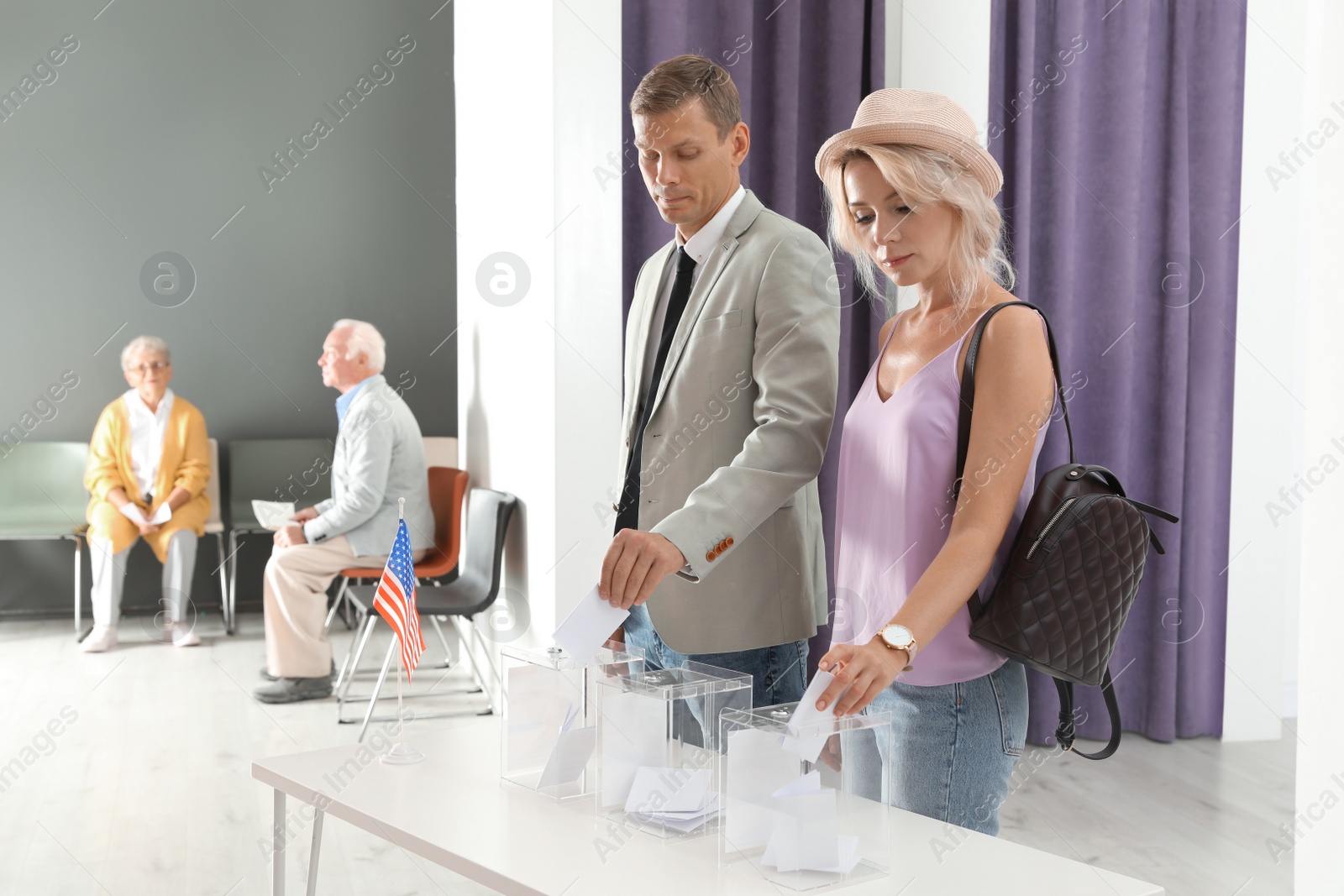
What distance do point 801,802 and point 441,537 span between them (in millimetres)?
3851

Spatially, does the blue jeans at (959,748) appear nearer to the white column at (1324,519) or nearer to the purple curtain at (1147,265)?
the white column at (1324,519)

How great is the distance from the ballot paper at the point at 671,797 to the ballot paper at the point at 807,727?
0.63 ft

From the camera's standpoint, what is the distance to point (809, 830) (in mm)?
1106

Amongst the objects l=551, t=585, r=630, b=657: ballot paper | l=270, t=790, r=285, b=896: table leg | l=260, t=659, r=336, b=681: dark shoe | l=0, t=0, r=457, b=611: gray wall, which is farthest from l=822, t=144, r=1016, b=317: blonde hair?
l=0, t=0, r=457, b=611: gray wall

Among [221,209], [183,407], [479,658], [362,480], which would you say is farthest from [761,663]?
[221,209]

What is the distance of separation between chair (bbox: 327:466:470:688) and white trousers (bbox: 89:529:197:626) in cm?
104

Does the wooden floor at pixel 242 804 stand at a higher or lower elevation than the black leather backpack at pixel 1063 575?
lower

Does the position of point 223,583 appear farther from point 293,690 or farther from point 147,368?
point 293,690

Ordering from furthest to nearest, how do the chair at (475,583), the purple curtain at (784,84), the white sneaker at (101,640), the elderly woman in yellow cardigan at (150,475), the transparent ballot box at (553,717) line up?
the elderly woman in yellow cardigan at (150,475)
the white sneaker at (101,640)
the chair at (475,583)
the purple curtain at (784,84)
the transparent ballot box at (553,717)

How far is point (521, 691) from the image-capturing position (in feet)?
4.57

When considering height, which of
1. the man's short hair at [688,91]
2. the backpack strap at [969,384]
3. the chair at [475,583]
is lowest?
the chair at [475,583]

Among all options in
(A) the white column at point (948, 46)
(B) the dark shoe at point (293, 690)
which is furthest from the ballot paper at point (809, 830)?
(B) the dark shoe at point (293, 690)

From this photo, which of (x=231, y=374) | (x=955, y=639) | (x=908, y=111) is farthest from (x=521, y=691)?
(x=231, y=374)

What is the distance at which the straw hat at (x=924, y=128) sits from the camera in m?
A: 1.32
